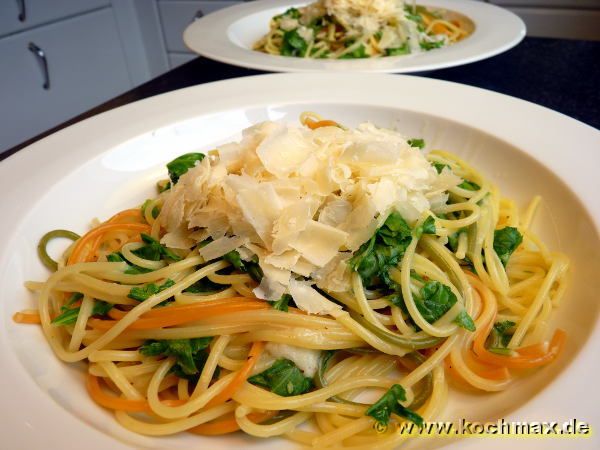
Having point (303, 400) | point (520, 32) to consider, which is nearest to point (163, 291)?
point (303, 400)

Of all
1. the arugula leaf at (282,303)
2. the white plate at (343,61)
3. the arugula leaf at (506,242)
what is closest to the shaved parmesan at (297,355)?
the arugula leaf at (282,303)

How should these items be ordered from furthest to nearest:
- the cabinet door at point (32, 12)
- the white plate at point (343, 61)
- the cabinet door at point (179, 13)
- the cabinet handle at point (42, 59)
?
the cabinet door at point (179, 13)
the cabinet handle at point (42, 59)
the cabinet door at point (32, 12)
the white plate at point (343, 61)

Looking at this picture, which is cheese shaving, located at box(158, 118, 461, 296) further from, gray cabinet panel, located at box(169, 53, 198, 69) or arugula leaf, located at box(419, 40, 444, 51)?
gray cabinet panel, located at box(169, 53, 198, 69)

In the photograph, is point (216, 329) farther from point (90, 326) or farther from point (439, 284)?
point (439, 284)

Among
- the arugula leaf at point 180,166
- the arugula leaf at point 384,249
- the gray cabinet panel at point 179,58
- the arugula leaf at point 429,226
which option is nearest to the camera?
the arugula leaf at point 384,249

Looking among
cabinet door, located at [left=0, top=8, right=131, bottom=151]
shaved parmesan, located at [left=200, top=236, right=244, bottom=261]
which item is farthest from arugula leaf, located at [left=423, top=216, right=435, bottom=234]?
cabinet door, located at [left=0, top=8, right=131, bottom=151]

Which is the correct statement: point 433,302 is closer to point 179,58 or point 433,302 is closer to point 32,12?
point 32,12

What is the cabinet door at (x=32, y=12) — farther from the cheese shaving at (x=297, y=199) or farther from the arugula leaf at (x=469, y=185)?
the arugula leaf at (x=469, y=185)
